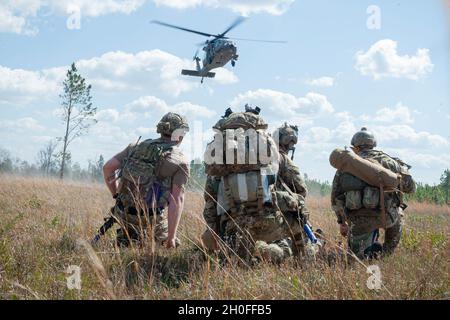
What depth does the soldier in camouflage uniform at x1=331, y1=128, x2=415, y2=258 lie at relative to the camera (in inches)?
257

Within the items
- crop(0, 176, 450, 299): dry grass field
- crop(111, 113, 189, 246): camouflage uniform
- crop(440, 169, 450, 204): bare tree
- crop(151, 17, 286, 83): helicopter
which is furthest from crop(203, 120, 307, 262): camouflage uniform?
crop(440, 169, 450, 204): bare tree

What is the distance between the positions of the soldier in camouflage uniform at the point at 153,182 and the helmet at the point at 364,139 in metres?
2.50

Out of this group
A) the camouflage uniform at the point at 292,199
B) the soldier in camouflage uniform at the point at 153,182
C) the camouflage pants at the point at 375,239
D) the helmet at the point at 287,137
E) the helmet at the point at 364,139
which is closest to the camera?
the camouflage uniform at the point at 292,199

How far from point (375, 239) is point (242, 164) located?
2.81 m

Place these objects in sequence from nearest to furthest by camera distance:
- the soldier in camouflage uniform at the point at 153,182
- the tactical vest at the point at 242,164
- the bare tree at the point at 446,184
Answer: the tactical vest at the point at 242,164 < the soldier in camouflage uniform at the point at 153,182 < the bare tree at the point at 446,184

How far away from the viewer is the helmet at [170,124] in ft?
20.9

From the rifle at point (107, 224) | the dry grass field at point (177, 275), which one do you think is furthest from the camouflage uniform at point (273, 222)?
the rifle at point (107, 224)

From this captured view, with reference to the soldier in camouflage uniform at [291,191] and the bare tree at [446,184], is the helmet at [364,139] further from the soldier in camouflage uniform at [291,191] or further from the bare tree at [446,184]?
the bare tree at [446,184]

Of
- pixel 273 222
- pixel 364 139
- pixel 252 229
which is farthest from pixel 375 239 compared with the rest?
pixel 252 229

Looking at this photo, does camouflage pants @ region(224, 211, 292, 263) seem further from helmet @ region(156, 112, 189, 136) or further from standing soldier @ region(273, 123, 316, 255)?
helmet @ region(156, 112, 189, 136)

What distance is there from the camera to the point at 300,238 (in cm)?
560

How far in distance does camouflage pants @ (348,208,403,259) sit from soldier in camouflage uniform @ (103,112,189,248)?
7.69 feet

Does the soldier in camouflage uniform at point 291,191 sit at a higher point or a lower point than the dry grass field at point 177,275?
higher
